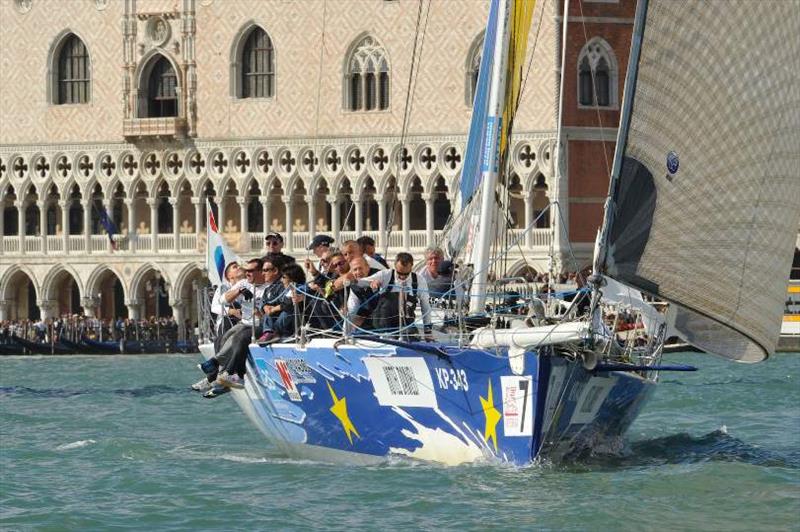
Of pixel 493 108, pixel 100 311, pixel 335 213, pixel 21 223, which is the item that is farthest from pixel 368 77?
pixel 493 108

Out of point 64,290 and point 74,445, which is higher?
point 74,445

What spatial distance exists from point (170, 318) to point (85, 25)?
25.4 feet

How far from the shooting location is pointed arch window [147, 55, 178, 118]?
5428 cm

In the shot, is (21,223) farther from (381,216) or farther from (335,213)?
(381,216)

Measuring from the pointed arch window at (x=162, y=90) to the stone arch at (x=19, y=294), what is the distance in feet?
17.1

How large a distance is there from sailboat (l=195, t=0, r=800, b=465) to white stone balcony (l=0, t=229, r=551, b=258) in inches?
1268

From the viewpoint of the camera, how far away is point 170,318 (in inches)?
2116

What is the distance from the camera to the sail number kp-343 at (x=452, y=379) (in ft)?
56.2

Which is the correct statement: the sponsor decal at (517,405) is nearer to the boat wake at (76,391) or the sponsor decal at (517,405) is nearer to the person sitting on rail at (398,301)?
the person sitting on rail at (398,301)

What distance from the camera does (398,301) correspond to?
1803 centimetres

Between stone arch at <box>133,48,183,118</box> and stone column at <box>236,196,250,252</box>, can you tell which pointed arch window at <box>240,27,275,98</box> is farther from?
stone column at <box>236,196,250,252</box>

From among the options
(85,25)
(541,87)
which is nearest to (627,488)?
(541,87)

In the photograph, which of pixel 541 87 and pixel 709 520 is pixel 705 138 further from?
pixel 541 87

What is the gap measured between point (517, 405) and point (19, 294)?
135 ft
